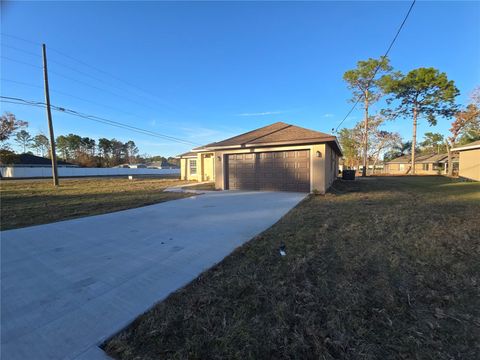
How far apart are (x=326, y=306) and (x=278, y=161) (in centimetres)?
913

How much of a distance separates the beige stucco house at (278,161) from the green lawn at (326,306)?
6375 mm

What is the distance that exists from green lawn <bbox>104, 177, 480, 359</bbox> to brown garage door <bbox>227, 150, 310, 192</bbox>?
6643 mm

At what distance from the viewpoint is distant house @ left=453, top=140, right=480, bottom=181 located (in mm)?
15835

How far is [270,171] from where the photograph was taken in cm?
1116

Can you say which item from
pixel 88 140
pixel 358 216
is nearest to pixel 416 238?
pixel 358 216

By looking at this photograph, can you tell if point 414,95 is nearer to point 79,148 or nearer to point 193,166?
point 193,166

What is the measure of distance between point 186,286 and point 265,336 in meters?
1.16

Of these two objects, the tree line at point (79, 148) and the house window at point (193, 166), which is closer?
the house window at point (193, 166)

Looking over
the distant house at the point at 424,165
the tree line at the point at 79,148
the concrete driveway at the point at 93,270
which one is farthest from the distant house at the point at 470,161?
the tree line at the point at 79,148

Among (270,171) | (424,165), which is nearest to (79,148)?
(270,171)

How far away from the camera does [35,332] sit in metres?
1.88

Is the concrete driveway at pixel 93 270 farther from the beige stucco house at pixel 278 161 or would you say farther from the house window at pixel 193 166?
the house window at pixel 193 166

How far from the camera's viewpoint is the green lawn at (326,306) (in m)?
1.68

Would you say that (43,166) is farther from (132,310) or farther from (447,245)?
(447,245)
